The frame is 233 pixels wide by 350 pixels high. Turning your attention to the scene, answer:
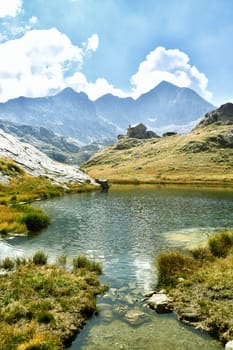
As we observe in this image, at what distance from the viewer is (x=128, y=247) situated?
117ft

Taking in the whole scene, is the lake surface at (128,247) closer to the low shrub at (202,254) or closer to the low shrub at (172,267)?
the low shrub at (172,267)

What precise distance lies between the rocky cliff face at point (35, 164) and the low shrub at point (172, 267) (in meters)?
83.3

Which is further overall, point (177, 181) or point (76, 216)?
point (177, 181)

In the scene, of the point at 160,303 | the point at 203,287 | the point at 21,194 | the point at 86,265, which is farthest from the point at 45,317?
the point at 21,194

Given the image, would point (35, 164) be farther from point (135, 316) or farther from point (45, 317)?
point (45, 317)

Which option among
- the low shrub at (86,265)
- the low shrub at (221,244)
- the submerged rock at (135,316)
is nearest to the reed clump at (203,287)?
the low shrub at (221,244)

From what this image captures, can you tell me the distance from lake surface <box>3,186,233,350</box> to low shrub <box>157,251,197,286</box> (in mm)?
1033

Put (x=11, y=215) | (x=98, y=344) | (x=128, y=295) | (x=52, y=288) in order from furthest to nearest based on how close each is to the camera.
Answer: (x=11, y=215), (x=128, y=295), (x=52, y=288), (x=98, y=344)

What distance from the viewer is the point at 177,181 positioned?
170750 mm

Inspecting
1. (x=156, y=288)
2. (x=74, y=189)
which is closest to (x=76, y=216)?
(x=156, y=288)

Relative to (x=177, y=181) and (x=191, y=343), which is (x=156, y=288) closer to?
(x=191, y=343)

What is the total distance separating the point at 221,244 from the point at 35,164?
3573 inches

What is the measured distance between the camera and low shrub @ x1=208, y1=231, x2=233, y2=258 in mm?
28658

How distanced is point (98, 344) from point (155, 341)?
8.96 ft
